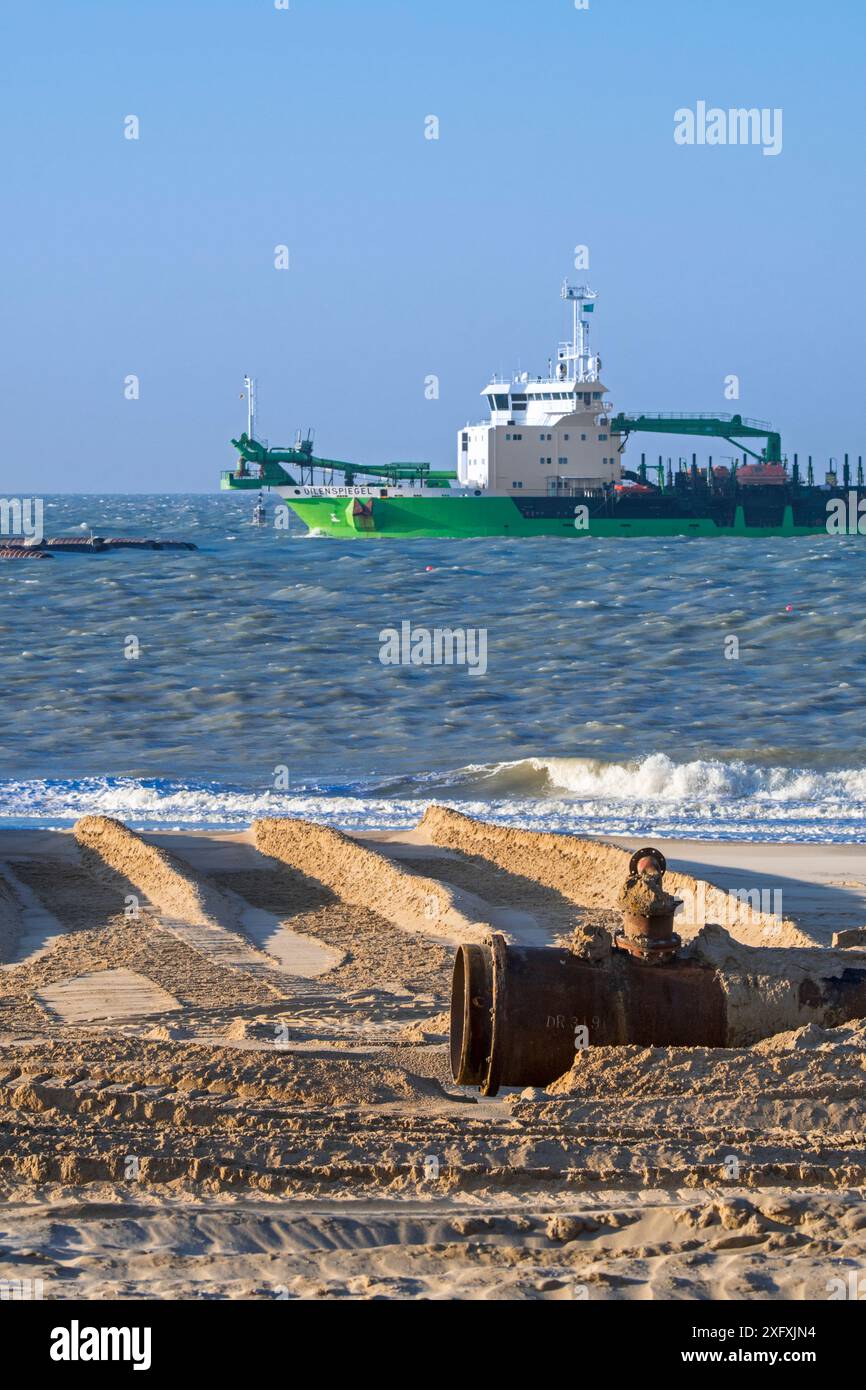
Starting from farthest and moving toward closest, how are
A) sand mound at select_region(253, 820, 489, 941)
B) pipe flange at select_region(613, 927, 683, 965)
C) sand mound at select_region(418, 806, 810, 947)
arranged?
1. sand mound at select_region(253, 820, 489, 941)
2. sand mound at select_region(418, 806, 810, 947)
3. pipe flange at select_region(613, 927, 683, 965)

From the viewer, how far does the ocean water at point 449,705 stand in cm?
1498

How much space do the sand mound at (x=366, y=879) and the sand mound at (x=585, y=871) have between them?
33.1 inches

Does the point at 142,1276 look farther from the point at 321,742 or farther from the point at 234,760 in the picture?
the point at 321,742

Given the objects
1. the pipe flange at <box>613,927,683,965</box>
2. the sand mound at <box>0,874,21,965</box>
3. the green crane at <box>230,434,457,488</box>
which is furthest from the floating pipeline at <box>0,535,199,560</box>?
the pipe flange at <box>613,927,683,965</box>

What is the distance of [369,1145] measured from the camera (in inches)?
176

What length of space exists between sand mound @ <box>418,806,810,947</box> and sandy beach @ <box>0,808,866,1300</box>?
0.91 feet

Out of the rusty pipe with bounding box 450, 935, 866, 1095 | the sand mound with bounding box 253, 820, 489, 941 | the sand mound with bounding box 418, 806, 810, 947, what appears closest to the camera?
the rusty pipe with bounding box 450, 935, 866, 1095

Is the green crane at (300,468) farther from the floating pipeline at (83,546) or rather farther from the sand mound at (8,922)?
the sand mound at (8,922)

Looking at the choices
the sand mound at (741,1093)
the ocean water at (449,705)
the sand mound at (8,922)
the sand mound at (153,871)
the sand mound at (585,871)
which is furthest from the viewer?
the ocean water at (449,705)

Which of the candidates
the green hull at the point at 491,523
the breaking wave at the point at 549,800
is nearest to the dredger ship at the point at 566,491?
the green hull at the point at 491,523

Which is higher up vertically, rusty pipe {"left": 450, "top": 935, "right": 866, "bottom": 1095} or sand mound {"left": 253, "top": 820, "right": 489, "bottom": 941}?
rusty pipe {"left": 450, "top": 935, "right": 866, "bottom": 1095}

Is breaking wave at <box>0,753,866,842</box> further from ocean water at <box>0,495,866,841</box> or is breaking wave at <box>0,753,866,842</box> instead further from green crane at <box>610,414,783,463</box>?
green crane at <box>610,414,783,463</box>

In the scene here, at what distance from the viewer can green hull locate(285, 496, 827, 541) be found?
205 ft

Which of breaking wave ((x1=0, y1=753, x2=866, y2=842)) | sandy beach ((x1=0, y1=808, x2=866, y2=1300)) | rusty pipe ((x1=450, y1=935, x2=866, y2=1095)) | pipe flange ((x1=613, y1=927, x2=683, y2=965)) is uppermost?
pipe flange ((x1=613, y1=927, x2=683, y2=965))
